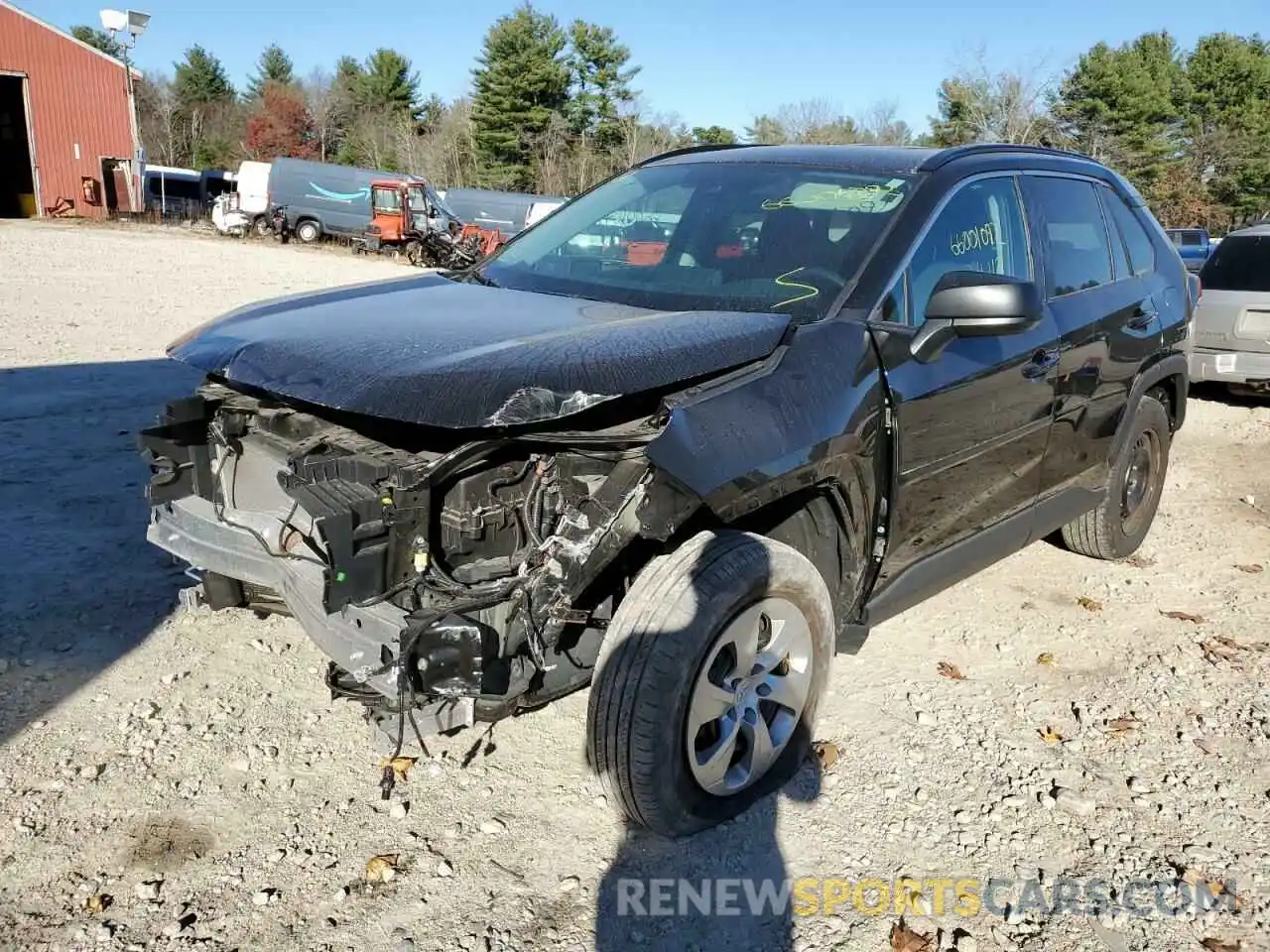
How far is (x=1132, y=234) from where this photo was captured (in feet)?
15.9

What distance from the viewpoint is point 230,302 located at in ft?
48.1

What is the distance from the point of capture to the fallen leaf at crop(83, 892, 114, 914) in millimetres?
2621

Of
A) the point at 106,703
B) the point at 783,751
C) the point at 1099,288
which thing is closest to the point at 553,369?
the point at 783,751

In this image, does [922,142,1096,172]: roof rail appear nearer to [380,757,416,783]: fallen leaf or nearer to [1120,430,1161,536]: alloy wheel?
[1120,430,1161,536]: alloy wheel

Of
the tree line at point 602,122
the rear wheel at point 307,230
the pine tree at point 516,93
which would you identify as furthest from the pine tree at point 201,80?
the rear wheel at point 307,230

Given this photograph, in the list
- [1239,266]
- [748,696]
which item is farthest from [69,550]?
[1239,266]

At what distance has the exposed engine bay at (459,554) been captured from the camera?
2621 mm

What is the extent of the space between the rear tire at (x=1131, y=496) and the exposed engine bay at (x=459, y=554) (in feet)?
10.1

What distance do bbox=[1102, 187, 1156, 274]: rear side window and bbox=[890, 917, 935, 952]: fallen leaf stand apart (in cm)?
341

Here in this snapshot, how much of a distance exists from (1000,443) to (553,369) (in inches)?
76.7

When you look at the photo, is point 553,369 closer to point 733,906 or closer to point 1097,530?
point 733,906

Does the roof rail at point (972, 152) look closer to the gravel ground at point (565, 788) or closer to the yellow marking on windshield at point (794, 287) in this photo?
the yellow marking on windshield at point (794, 287)

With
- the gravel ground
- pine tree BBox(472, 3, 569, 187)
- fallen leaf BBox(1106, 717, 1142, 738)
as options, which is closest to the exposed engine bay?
the gravel ground

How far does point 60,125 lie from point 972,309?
38456mm
